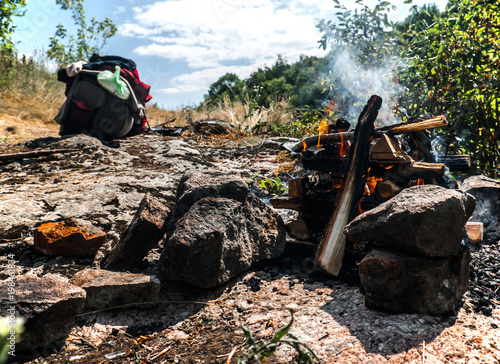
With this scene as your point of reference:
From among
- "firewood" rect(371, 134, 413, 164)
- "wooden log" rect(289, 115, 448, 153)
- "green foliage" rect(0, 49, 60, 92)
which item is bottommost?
"firewood" rect(371, 134, 413, 164)

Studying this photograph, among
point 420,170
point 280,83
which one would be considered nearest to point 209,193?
point 420,170

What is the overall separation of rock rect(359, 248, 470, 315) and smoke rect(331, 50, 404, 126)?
408 centimetres

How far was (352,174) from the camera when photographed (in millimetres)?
2900

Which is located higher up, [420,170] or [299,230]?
[420,170]

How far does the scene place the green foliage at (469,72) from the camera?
4.47 metres

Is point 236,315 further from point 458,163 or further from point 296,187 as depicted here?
point 458,163

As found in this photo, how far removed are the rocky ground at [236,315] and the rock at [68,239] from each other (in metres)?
0.08

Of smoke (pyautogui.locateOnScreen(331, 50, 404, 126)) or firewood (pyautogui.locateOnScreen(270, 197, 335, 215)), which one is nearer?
firewood (pyautogui.locateOnScreen(270, 197, 335, 215))

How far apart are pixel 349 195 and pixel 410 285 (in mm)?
952

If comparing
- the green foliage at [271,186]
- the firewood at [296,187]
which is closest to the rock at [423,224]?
the firewood at [296,187]

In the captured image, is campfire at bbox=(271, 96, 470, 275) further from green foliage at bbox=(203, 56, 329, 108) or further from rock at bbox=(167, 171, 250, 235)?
green foliage at bbox=(203, 56, 329, 108)

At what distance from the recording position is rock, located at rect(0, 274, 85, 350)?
6.25 ft

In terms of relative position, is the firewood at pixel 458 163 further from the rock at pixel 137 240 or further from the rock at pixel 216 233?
the rock at pixel 137 240

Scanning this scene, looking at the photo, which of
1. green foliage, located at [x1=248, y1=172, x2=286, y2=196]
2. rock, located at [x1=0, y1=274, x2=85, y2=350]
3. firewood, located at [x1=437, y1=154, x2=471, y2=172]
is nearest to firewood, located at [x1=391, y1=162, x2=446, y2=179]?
firewood, located at [x1=437, y1=154, x2=471, y2=172]
